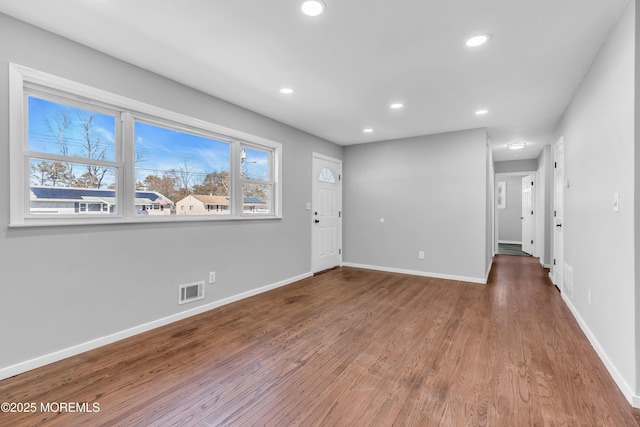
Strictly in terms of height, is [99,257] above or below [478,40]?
below

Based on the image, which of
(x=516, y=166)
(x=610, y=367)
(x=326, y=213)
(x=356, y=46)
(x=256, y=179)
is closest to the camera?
(x=610, y=367)

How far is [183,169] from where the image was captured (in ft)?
10.5

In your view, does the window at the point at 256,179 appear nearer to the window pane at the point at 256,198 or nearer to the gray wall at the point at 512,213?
the window pane at the point at 256,198

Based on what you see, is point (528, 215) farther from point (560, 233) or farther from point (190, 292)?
point (190, 292)

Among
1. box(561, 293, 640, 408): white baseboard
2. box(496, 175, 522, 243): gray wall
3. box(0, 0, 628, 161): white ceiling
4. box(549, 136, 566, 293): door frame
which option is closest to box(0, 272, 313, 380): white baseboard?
box(0, 0, 628, 161): white ceiling

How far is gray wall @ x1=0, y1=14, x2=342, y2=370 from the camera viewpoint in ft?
6.64

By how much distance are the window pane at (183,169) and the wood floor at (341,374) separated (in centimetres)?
127

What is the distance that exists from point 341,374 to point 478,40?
107 inches

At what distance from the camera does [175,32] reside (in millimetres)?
2186

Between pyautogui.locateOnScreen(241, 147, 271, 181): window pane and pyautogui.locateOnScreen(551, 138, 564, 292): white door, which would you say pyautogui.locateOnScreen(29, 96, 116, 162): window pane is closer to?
pyautogui.locateOnScreen(241, 147, 271, 181): window pane

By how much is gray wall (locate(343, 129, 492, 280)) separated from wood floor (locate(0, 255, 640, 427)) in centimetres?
155

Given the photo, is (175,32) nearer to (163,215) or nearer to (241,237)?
(163,215)

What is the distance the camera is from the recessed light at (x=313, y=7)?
1.85 meters

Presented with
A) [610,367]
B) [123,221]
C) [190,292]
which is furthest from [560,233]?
[123,221]
